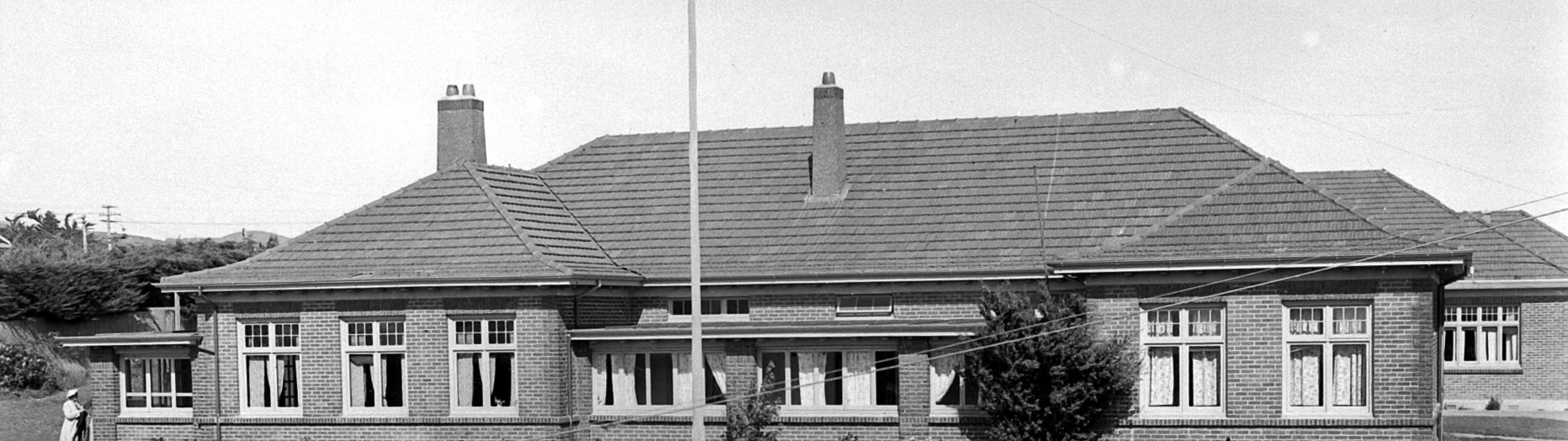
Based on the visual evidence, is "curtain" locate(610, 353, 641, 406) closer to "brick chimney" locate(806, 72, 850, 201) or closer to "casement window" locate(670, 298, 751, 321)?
"casement window" locate(670, 298, 751, 321)

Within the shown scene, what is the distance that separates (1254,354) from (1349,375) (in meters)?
1.45

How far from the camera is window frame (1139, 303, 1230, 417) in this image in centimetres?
3052

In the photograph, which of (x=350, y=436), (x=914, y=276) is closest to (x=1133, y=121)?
(x=914, y=276)

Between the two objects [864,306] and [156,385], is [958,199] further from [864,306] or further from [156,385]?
[156,385]

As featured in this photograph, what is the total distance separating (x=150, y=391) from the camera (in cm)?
3666

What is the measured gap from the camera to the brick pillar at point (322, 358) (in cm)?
3441

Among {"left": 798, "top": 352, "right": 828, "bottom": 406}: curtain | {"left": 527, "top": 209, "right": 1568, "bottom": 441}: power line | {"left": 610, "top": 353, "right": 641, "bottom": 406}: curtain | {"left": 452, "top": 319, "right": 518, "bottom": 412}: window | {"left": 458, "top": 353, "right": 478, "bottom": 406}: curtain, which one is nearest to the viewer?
{"left": 527, "top": 209, "right": 1568, "bottom": 441}: power line

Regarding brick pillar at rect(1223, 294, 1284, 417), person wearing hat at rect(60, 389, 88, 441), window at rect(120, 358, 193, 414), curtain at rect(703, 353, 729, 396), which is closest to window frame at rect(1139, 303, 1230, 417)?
brick pillar at rect(1223, 294, 1284, 417)

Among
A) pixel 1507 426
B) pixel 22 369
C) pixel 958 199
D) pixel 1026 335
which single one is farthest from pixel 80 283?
pixel 1507 426

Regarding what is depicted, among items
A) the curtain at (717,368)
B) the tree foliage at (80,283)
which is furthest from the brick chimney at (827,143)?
the tree foliage at (80,283)

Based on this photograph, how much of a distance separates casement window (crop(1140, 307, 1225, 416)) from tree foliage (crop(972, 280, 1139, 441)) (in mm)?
518

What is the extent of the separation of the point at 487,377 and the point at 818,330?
5.80m

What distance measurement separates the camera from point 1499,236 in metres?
48.3

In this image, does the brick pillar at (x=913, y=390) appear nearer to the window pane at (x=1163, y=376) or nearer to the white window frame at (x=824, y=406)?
the white window frame at (x=824, y=406)
